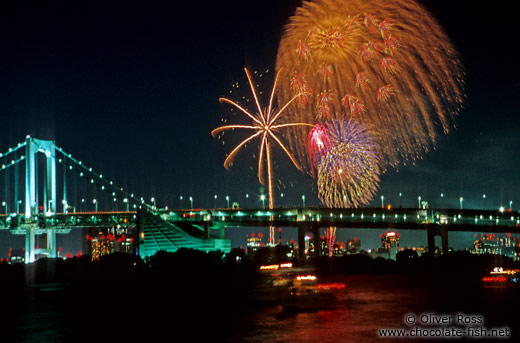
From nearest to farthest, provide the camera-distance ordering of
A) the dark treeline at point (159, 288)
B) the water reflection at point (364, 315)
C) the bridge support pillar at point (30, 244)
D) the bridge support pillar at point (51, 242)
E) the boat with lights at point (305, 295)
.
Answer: the water reflection at point (364, 315)
the dark treeline at point (159, 288)
the boat with lights at point (305, 295)
the bridge support pillar at point (30, 244)
the bridge support pillar at point (51, 242)

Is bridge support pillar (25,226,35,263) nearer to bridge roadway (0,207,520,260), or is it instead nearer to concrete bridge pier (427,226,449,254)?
bridge roadway (0,207,520,260)

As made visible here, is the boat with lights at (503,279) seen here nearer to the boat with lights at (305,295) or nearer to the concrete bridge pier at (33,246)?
the boat with lights at (305,295)

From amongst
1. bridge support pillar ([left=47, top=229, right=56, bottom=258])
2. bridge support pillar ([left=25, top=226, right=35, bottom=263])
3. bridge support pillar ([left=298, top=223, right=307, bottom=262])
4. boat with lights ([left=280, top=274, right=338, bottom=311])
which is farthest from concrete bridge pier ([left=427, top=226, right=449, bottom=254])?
boat with lights ([left=280, top=274, right=338, bottom=311])

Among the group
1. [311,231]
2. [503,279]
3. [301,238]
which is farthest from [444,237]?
[503,279]

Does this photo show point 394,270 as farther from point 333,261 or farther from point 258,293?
point 258,293

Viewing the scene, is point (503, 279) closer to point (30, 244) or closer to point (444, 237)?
point (444, 237)

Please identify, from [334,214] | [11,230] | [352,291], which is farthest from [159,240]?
[352,291]

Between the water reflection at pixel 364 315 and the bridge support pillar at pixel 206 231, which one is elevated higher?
the bridge support pillar at pixel 206 231

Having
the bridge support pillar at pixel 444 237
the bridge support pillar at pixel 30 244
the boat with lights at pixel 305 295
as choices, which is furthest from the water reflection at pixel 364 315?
the bridge support pillar at pixel 30 244
